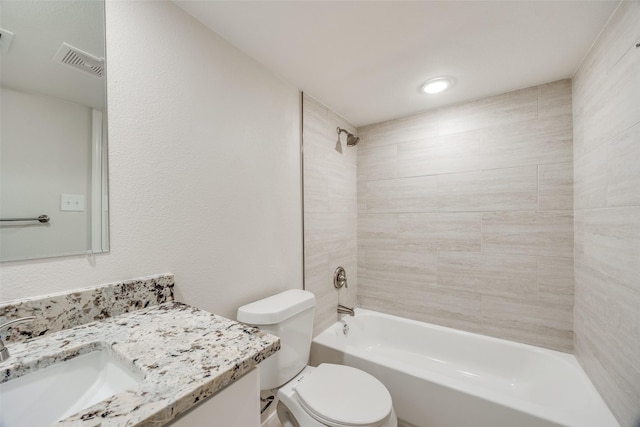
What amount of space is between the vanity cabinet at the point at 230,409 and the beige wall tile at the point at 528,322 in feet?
6.21

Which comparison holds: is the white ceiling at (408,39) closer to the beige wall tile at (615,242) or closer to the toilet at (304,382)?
the beige wall tile at (615,242)

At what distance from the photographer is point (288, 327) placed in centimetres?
134

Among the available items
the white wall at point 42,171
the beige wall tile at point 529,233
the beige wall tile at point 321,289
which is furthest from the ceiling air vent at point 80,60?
the beige wall tile at point 529,233

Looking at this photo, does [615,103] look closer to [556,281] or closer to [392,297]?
[556,281]

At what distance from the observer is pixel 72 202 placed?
838 millimetres

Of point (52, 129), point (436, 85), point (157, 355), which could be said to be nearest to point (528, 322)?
point (436, 85)

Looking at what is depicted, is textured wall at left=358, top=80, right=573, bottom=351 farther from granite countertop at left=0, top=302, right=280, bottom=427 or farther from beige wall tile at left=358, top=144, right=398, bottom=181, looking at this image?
granite countertop at left=0, top=302, right=280, bottom=427

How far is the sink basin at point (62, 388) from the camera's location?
57 centimetres

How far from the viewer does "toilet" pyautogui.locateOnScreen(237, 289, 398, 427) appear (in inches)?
46.1

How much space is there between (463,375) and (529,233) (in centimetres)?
111

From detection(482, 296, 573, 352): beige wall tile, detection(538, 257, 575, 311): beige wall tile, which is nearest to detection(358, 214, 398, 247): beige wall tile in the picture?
detection(482, 296, 573, 352): beige wall tile

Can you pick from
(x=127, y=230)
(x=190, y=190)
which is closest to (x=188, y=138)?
(x=190, y=190)

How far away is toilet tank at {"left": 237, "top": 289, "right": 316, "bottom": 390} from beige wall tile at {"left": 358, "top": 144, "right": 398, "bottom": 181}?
1.35 metres

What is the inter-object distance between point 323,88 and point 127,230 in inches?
58.3
